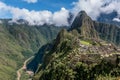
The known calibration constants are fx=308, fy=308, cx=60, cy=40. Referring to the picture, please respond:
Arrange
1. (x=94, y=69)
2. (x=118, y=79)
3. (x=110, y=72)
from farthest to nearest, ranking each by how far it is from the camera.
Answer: (x=94, y=69) < (x=110, y=72) < (x=118, y=79)

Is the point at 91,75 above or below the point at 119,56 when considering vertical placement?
below

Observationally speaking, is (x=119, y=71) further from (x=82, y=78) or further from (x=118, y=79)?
(x=82, y=78)

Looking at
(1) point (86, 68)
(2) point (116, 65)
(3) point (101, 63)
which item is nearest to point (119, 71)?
(2) point (116, 65)

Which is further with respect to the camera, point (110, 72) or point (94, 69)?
point (94, 69)

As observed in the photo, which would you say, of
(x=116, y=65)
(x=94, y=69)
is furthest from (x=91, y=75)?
(x=116, y=65)

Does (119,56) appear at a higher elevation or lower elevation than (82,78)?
higher

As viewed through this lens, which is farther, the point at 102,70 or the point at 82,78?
the point at 82,78

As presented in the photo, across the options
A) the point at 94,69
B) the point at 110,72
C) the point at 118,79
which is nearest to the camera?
the point at 118,79

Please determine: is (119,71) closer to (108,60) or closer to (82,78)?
(108,60)
